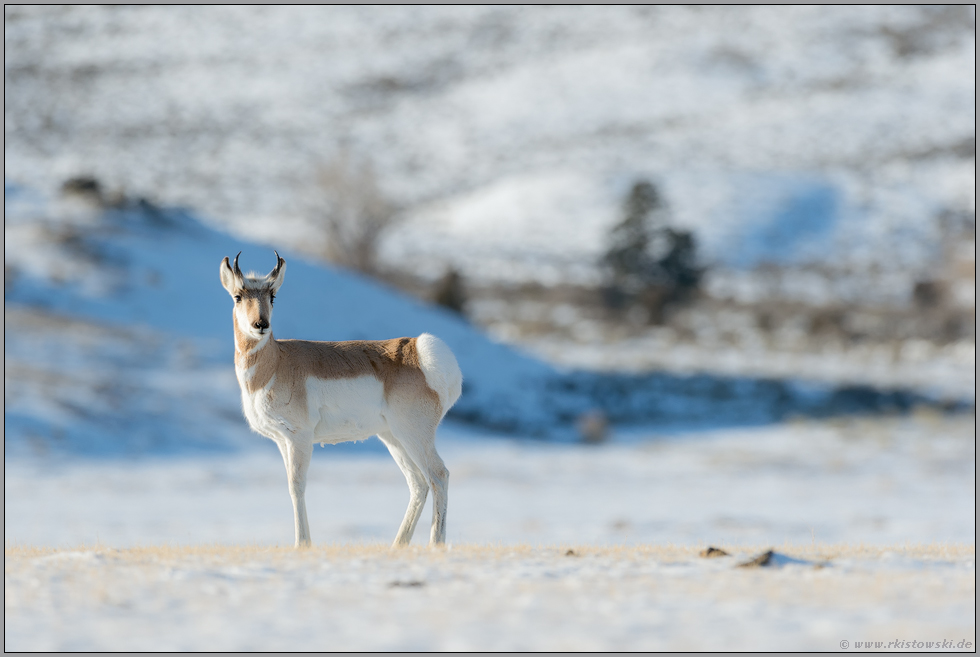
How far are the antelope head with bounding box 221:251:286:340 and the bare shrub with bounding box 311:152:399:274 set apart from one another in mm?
46453

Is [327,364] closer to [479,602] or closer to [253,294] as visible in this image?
[253,294]

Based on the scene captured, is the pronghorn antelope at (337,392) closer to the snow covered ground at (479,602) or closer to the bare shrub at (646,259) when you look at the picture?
the snow covered ground at (479,602)

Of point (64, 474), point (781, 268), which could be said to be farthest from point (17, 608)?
point (781, 268)

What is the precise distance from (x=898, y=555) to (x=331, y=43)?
Answer: 157 m

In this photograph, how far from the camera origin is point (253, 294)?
9.78 meters

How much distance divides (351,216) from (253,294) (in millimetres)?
49377

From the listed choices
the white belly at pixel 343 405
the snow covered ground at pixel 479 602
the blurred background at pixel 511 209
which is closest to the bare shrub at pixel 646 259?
the blurred background at pixel 511 209

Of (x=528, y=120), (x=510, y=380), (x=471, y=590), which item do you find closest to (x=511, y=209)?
(x=528, y=120)

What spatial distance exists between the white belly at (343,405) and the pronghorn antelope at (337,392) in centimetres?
1

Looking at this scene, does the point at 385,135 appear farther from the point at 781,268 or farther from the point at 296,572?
the point at 296,572

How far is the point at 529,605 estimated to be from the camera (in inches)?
267

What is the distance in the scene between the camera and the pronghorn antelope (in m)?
9.86

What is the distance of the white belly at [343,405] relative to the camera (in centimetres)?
1002

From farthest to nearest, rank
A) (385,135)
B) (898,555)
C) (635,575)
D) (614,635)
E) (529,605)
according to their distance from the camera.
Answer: (385,135), (898,555), (635,575), (529,605), (614,635)
